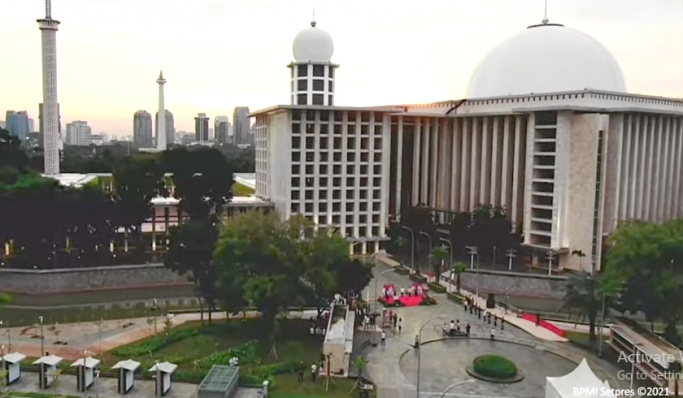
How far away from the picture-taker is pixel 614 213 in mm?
55188

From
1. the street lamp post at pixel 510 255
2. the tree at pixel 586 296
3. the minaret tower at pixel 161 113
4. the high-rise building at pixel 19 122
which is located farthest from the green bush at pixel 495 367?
the high-rise building at pixel 19 122

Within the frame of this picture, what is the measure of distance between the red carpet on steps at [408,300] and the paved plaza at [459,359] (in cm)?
151

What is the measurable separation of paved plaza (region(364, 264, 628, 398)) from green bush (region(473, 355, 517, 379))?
24.5 inches

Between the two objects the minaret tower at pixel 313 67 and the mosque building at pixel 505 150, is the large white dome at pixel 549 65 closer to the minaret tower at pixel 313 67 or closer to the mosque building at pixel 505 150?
the mosque building at pixel 505 150

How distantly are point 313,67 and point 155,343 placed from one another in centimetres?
3973

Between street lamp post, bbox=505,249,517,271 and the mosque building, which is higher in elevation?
the mosque building

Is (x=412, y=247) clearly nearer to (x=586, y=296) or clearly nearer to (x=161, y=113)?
(x=586, y=296)

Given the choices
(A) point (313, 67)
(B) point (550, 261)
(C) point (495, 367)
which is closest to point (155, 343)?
(C) point (495, 367)

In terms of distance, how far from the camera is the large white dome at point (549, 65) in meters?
65.4

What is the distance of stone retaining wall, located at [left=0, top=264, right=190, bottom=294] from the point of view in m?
46.8

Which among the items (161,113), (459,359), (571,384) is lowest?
(459,359)

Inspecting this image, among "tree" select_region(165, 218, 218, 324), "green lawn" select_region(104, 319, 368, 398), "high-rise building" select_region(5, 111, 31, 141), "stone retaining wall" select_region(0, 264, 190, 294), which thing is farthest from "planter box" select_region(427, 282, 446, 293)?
"high-rise building" select_region(5, 111, 31, 141)

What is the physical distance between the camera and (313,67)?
65.1m

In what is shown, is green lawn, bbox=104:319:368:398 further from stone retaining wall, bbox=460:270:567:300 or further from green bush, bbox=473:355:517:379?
stone retaining wall, bbox=460:270:567:300
